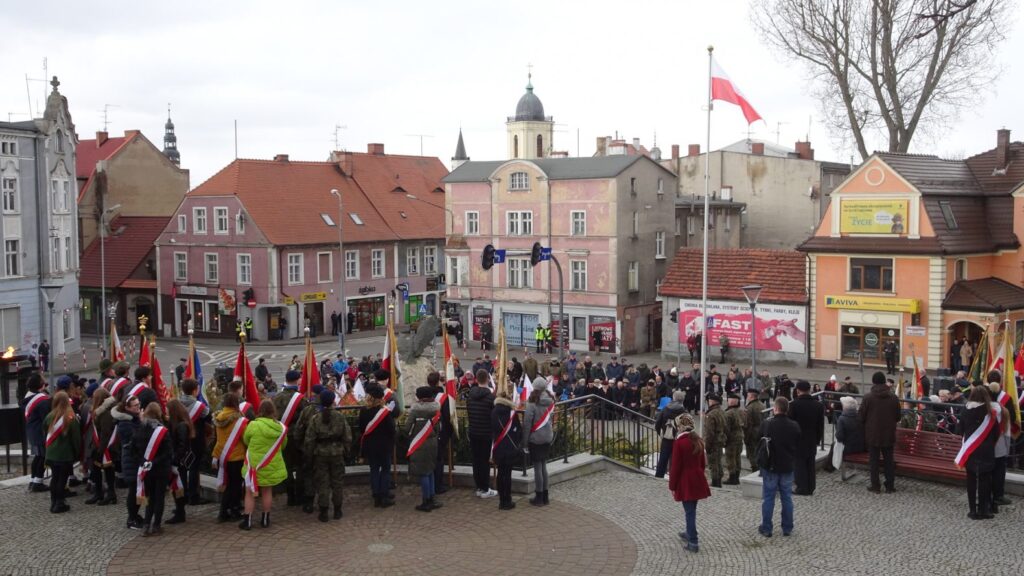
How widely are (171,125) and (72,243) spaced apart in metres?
59.1

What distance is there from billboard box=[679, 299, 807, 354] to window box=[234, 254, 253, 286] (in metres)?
22.3

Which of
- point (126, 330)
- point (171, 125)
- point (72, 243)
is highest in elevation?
point (171, 125)

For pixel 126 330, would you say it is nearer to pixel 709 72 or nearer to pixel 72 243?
pixel 72 243

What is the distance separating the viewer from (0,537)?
471 inches

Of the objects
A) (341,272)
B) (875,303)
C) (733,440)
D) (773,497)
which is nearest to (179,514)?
(773,497)

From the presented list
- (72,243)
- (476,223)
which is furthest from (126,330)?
(476,223)

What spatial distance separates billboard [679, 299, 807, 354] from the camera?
1470 inches

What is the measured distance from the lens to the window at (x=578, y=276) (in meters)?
44.0

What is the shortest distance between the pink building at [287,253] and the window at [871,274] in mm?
22454

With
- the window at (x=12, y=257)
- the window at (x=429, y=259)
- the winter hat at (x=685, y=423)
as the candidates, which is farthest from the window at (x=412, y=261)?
the winter hat at (x=685, y=423)

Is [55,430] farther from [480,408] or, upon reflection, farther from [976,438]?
[976,438]

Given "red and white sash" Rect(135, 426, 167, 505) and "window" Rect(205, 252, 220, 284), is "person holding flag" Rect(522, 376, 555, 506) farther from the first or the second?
"window" Rect(205, 252, 220, 284)

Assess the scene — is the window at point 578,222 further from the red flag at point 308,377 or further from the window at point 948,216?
the red flag at point 308,377

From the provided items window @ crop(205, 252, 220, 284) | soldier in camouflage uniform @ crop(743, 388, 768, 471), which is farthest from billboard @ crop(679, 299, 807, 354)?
window @ crop(205, 252, 220, 284)
